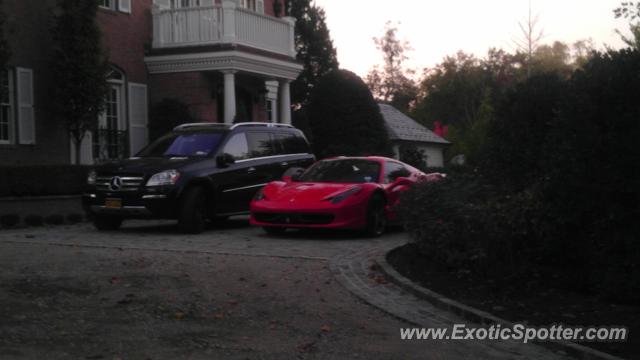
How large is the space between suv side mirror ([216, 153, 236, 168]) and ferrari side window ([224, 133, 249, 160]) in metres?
0.24

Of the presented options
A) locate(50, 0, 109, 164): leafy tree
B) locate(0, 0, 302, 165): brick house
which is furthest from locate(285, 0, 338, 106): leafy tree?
locate(50, 0, 109, 164): leafy tree

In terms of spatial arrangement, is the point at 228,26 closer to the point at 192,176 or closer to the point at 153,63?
the point at 153,63

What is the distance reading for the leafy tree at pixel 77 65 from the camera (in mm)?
17547

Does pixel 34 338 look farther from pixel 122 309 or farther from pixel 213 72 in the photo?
pixel 213 72

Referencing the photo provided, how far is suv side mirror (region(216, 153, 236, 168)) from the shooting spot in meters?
13.0

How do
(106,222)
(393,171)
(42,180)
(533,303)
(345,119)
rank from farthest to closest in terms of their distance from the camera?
(345,119), (42,180), (393,171), (106,222), (533,303)

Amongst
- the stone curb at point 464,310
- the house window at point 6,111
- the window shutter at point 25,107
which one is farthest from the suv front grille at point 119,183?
the window shutter at point 25,107

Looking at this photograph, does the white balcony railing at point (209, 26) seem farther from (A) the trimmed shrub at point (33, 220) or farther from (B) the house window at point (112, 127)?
(A) the trimmed shrub at point (33, 220)

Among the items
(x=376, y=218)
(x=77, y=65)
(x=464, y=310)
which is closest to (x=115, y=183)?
(x=376, y=218)

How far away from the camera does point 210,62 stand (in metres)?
21.0

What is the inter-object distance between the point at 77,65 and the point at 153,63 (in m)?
4.10

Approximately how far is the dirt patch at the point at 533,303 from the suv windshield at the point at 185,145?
5320 mm

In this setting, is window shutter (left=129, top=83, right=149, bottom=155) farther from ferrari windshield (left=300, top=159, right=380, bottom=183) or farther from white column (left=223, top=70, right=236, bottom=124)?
ferrari windshield (left=300, top=159, right=380, bottom=183)

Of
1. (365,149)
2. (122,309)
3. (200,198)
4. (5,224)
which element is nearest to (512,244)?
(122,309)
